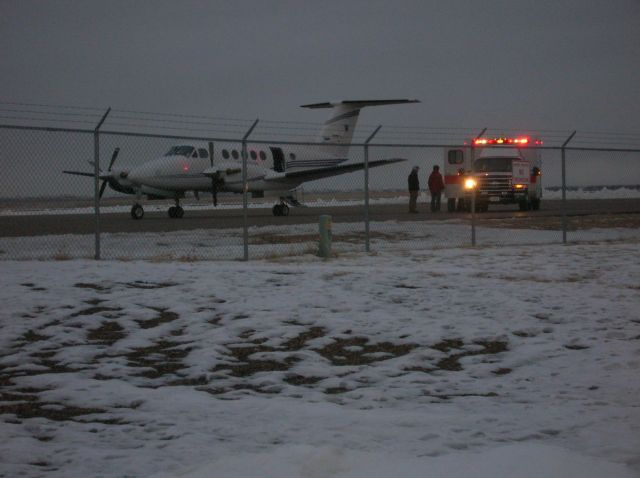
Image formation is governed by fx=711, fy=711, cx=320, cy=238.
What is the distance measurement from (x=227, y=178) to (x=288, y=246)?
12.6 m

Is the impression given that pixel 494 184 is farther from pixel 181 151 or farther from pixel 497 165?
pixel 181 151

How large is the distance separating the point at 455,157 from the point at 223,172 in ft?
34.0

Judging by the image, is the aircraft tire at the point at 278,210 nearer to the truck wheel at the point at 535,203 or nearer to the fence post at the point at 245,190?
the truck wheel at the point at 535,203

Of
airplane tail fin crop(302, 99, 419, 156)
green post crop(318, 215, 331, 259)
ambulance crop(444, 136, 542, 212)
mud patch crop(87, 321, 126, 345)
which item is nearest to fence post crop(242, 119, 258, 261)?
green post crop(318, 215, 331, 259)

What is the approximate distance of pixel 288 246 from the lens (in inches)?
631

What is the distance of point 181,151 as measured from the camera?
27047mm

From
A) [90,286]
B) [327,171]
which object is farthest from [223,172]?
[90,286]

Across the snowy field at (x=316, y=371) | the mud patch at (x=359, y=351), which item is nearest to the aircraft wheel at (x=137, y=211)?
the snowy field at (x=316, y=371)

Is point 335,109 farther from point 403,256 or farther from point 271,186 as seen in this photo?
point 403,256

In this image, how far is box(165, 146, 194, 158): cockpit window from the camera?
27.0m

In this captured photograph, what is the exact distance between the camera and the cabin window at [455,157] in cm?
3117

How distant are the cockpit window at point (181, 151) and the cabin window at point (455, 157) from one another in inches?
445

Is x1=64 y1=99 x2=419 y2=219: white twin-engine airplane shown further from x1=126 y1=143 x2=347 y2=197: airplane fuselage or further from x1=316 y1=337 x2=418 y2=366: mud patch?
x1=316 y1=337 x2=418 y2=366: mud patch

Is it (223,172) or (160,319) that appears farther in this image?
(223,172)
